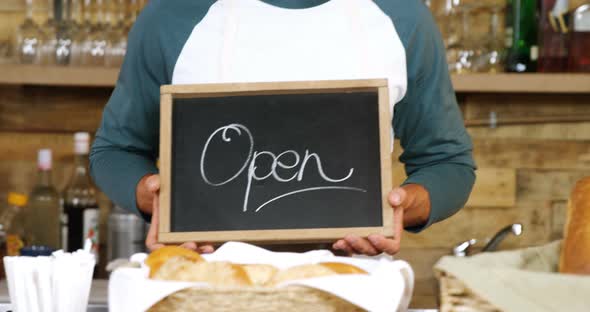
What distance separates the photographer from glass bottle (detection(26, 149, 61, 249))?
2621 mm

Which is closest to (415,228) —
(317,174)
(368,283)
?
(317,174)

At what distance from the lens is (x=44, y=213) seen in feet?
8.71

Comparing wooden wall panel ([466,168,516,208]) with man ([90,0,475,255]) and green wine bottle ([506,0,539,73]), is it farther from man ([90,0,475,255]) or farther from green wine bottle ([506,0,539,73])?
man ([90,0,475,255])

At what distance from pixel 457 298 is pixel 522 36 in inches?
75.1

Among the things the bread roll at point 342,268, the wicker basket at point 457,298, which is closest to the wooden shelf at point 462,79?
the bread roll at point 342,268

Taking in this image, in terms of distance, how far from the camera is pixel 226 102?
1329 millimetres

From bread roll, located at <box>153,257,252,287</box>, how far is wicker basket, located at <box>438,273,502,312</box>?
0.64ft

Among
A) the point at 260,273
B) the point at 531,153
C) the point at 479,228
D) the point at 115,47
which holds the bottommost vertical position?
the point at 479,228

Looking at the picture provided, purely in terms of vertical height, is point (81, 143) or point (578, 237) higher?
point (578, 237)

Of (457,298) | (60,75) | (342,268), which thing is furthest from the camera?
(60,75)

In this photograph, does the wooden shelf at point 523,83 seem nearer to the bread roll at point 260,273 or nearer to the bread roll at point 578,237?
the bread roll at point 578,237

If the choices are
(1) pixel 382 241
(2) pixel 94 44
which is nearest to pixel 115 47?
(2) pixel 94 44

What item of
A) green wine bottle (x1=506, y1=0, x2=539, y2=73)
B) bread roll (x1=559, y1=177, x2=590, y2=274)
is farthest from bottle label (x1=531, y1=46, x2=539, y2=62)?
bread roll (x1=559, y1=177, x2=590, y2=274)

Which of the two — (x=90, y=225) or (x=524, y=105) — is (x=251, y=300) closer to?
(x=90, y=225)
